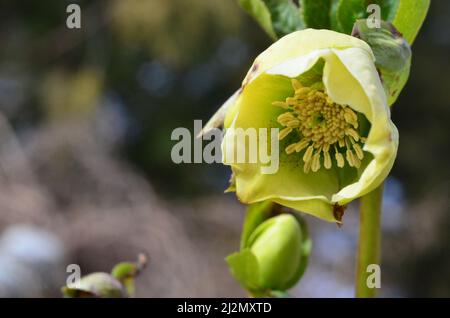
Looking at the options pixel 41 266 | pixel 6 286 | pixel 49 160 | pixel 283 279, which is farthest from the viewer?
pixel 49 160

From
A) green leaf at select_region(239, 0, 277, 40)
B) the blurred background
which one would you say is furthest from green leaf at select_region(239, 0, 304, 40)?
the blurred background

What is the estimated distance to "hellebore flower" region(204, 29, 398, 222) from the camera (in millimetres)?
390

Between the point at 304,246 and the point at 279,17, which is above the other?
the point at 279,17

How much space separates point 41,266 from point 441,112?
2525mm

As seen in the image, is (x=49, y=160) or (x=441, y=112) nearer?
(x=49, y=160)

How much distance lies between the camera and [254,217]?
57 centimetres

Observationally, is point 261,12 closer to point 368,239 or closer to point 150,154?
point 368,239

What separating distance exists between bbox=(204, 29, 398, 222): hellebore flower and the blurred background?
1745mm

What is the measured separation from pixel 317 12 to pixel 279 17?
3cm

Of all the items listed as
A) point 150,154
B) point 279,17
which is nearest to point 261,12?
point 279,17

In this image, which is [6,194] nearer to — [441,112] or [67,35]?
[67,35]

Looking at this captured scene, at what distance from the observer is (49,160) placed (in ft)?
10.4

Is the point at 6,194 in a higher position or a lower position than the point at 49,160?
lower

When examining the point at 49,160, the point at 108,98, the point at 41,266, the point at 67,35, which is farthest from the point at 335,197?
the point at 108,98
